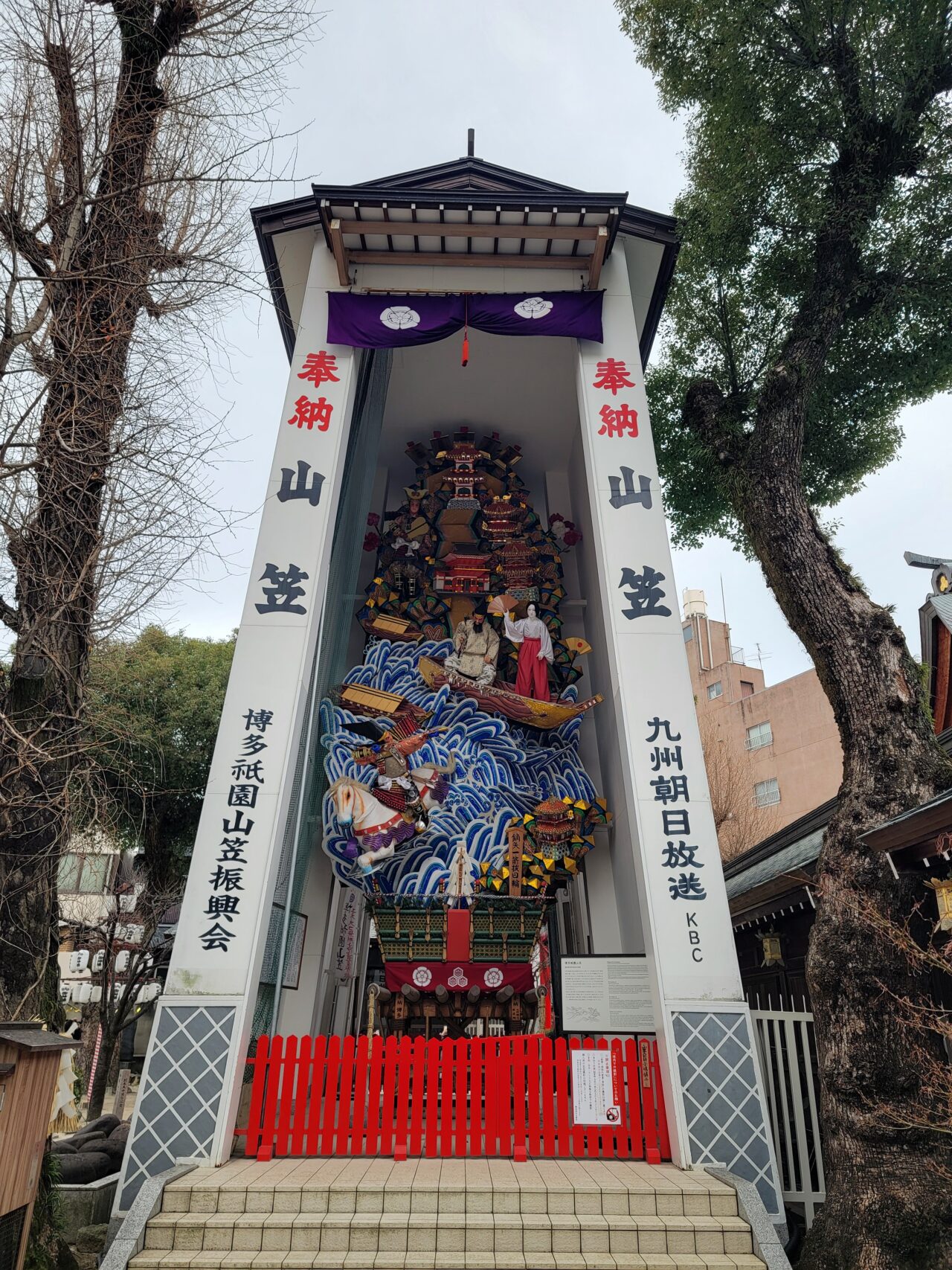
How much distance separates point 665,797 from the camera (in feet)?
24.6

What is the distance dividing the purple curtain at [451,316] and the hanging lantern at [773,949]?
675 cm

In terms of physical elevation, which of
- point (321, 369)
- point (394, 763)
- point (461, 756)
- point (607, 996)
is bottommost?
point (607, 996)

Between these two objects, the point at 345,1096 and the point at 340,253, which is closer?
the point at 345,1096

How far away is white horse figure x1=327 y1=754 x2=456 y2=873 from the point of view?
9.66m

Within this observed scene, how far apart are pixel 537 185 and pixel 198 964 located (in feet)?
31.8

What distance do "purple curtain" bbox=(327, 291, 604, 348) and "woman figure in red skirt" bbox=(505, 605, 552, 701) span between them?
354 centimetres

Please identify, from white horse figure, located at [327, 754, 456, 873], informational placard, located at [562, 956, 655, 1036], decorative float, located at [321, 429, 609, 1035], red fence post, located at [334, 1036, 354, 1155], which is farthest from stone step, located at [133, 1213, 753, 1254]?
white horse figure, located at [327, 754, 456, 873]

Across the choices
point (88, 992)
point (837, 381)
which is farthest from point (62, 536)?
point (88, 992)

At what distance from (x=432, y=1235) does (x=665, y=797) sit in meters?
3.69

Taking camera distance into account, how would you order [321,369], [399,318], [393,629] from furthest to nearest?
1. [393,629]
2. [399,318]
3. [321,369]

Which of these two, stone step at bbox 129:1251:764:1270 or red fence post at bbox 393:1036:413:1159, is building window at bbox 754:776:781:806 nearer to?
red fence post at bbox 393:1036:413:1159

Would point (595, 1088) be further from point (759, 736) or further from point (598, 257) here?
point (759, 736)

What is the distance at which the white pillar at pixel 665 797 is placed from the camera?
637 cm

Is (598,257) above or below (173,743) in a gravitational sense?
above
